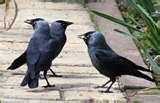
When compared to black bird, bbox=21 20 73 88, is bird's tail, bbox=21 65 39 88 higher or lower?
lower

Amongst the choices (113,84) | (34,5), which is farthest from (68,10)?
(113,84)

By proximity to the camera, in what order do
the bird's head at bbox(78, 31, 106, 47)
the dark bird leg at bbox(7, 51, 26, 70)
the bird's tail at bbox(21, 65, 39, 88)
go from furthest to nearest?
the dark bird leg at bbox(7, 51, 26, 70), the bird's head at bbox(78, 31, 106, 47), the bird's tail at bbox(21, 65, 39, 88)

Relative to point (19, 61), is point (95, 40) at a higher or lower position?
higher

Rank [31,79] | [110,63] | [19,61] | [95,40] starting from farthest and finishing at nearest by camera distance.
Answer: [19,61] → [95,40] → [110,63] → [31,79]

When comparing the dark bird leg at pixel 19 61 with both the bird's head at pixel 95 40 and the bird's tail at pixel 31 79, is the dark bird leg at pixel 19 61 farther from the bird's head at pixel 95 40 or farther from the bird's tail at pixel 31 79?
the bird's head at pixel 95 40

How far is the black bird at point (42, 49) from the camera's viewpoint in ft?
22.8

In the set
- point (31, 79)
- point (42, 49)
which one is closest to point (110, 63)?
point (42, 49)

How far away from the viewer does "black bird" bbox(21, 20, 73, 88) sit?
6.94 m

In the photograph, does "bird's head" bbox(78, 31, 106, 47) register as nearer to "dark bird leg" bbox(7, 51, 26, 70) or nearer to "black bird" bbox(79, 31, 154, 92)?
"black bird" bbox(79, 31, 154, 92)

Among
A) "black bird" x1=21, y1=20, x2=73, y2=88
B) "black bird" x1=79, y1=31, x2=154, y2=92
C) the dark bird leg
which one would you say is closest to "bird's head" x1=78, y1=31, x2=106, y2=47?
"black bird" x1=79, y1=31, x2=154, y2=92

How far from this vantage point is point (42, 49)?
7129mm

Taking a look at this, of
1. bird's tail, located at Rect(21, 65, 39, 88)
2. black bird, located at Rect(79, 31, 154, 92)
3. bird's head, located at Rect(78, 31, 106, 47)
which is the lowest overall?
bird's tail, located at Rect(21, 65, 39, 88)

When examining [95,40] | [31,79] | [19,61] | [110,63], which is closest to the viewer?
[31,79]

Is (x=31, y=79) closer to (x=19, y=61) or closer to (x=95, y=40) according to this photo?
A: (x=19, y=61)
